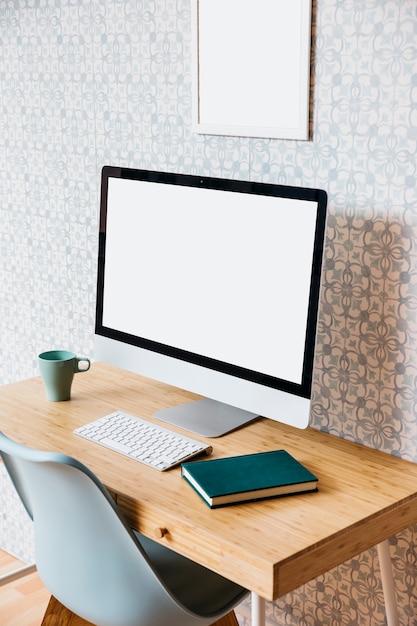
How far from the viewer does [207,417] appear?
1.84 meters

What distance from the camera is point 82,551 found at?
1513 mm

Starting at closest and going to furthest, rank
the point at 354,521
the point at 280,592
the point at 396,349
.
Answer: the point at 280,592 < the point at 354,521 < the point at 396,349

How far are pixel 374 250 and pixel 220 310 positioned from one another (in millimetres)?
326

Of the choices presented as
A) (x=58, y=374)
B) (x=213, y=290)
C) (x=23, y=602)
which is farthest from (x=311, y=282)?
(x=23, y=602)

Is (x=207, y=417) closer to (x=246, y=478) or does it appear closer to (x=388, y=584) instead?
(x=246, y=478)

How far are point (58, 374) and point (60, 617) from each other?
0.51 meters

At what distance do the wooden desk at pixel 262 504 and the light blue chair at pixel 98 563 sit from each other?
2.8 inches

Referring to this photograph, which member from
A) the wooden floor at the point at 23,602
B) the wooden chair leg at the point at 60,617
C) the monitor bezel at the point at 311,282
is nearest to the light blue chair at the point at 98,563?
the wooden chair leg at the point at 60,617

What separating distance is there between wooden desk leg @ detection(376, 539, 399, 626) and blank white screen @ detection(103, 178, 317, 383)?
380 mm

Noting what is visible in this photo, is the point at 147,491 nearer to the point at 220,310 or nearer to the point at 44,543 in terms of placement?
the point at 44,543

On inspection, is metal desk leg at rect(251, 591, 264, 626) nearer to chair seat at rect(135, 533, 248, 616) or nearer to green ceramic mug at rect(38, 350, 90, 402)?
chair seat at rect(135, 533, 248, 616)

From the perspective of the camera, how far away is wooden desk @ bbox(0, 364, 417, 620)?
4.39 ft

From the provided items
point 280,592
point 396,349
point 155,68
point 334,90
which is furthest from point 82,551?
point 155,68

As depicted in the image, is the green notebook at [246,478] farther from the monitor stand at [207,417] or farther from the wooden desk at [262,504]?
the monitor stand at [207,417]
